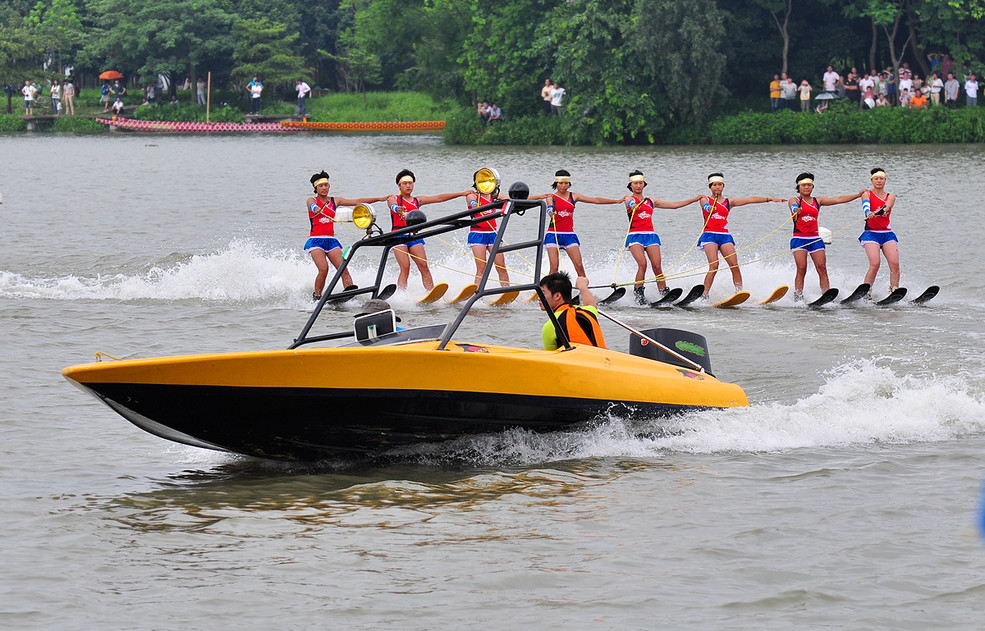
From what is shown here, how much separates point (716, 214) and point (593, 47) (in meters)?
31.1

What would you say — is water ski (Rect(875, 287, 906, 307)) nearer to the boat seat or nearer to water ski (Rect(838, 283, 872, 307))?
water ski (Rect(838, 283, 872, 307))

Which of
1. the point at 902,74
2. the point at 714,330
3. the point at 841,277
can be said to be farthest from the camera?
the point at 902,74

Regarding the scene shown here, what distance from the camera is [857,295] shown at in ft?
53.6

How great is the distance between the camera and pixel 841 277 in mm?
18828

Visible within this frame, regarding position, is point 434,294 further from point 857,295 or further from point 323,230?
point 857,295

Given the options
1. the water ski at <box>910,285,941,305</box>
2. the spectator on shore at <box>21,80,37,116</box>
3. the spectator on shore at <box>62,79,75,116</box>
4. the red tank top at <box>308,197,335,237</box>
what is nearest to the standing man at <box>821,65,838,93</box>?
the water ski at <box>910,285,941,305</box>

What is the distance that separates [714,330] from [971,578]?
8.24 meters

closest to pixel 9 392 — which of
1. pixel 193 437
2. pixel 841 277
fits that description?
pixel 193 437

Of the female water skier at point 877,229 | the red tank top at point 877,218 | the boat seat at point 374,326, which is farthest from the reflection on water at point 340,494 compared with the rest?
the red tank top at point 877,218

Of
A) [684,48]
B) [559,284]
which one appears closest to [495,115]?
[684,48]

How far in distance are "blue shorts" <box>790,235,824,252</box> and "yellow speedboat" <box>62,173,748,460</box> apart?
8.10 meters

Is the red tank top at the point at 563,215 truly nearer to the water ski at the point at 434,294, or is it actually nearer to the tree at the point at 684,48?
the water ski at the point at 434,294

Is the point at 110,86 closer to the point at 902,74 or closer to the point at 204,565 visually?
the point at 902,74

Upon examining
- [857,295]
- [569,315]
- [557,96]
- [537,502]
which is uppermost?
[557,96]
